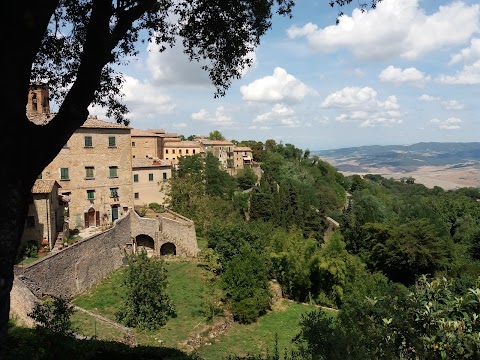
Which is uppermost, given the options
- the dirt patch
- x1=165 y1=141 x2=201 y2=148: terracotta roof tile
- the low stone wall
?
x1=165 y1=141 x2=201 y2=148: terracotta roof tile

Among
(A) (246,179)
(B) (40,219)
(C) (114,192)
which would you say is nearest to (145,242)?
(C) (114,192)

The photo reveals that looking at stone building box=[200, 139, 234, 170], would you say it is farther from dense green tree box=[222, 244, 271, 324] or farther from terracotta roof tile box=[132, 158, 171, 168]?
dense green tree box=[222, 244, 271, 324]

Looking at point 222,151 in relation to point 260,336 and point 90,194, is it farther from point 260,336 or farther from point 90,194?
point 260,336

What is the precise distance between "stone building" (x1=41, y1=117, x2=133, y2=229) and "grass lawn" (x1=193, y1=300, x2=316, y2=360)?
15.9 m

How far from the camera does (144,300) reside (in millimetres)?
16562

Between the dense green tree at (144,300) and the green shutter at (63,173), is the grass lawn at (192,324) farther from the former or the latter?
the green shutter at (63,173)

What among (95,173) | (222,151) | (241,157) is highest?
(222,151)

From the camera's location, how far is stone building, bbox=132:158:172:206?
39438 mm

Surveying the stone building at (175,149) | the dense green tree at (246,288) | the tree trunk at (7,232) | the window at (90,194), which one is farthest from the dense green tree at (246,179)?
the tree trunk at (7,232)

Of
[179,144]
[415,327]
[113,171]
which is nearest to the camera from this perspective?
[415,327]

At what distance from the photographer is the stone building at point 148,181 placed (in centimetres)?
3944

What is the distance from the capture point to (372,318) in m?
9.41

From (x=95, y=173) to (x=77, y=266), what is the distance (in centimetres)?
1283

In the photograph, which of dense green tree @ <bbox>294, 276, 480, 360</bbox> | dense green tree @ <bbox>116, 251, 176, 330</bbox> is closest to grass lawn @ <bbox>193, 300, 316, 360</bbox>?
dense green tree @ <bbox>116, 251, 176, 330</bbox>
